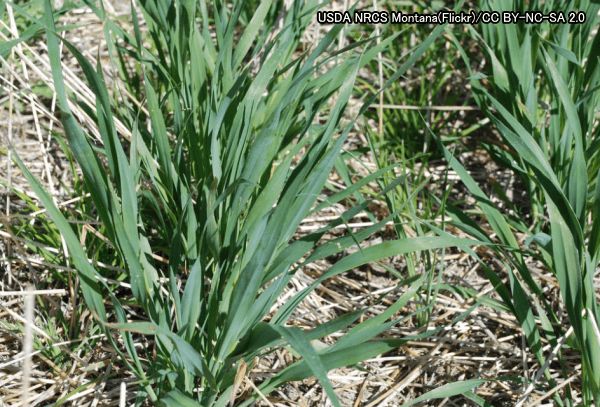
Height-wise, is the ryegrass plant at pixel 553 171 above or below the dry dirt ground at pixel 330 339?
above

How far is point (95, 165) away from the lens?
1.11 m

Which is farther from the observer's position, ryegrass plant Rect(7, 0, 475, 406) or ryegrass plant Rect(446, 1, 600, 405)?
ryegrass plant Rect(446, 1, 600, 405)

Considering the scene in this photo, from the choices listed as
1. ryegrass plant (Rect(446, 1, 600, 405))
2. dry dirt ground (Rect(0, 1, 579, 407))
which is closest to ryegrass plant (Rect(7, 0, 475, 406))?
dry dirt ground (Rect(0, 1, 579, 407))

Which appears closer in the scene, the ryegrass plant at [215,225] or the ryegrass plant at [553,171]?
the ryegrass plant at [215,225]

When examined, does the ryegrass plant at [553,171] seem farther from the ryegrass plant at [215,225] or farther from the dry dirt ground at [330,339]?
the ryegrass plant at [215,225]

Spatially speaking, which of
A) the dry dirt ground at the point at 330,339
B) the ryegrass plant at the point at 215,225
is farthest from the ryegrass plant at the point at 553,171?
the ryegrass plant at the point at 215,225

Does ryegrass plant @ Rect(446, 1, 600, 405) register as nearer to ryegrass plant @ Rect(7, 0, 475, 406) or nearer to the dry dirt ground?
the dry dirt ground

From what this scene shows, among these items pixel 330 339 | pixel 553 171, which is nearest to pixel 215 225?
pixel 330 339

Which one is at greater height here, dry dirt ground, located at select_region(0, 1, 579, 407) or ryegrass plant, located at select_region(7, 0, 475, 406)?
ryegrass plant, located at select_region(7, 0, 475, 406)

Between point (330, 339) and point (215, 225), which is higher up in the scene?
point (215, 225)

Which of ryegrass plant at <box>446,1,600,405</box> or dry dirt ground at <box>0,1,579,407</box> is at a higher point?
ryegrass plant at <box>446,1,600,405</box>

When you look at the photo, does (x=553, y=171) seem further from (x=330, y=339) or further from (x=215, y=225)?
(x=215, y=225)

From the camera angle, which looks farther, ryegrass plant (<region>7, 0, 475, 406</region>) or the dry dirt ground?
the dry dirt ground

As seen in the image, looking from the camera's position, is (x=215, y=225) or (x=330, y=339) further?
(x=330, y=339)
